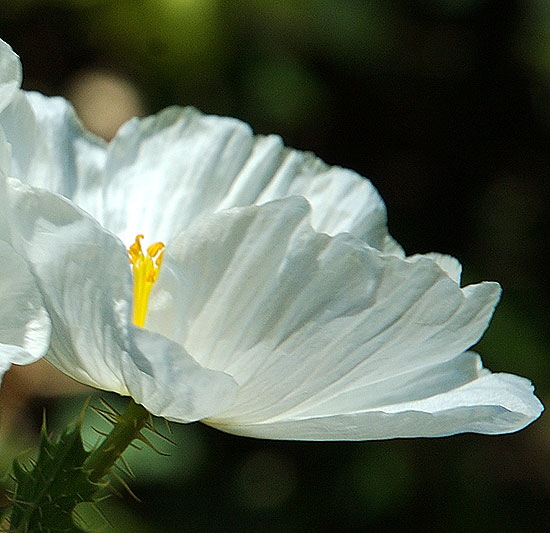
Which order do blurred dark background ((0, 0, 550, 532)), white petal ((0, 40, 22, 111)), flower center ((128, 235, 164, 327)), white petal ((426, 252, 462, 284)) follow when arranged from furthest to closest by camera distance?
1. blurred dark background ((0, 0, 550, 532))
2. white petal ((426, 252, 462, 284))
3. flower center ((128, 235, 164, 327))
4. white petal ((0, 40, 22, 111))

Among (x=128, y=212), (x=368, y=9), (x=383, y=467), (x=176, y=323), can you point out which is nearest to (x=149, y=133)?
(x=128, y=212)

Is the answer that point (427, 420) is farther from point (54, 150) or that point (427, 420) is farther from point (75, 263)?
point (54, 150)

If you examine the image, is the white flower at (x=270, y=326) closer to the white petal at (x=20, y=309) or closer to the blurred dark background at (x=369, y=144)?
the white petal at (x=20, y=309)

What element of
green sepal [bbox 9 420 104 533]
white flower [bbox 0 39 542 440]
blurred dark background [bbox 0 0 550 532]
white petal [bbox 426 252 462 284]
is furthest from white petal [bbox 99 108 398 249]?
blurred dark background [bbox 0 0 550 532]

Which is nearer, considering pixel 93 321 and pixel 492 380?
pixel 93 321

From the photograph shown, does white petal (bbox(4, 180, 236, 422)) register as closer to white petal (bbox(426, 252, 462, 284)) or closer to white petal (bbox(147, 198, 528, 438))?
white petal (bbox(147, 198, 528, 438))

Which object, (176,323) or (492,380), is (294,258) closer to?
(176,323)

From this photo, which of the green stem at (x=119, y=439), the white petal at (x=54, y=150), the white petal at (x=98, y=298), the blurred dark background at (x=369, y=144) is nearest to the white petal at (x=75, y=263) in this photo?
the white petal at (x=98, y=298)
